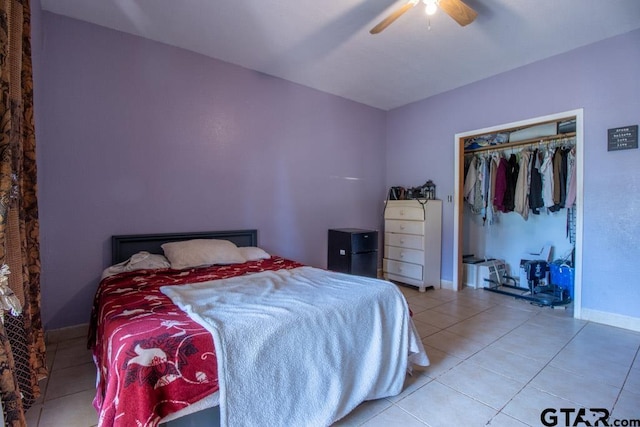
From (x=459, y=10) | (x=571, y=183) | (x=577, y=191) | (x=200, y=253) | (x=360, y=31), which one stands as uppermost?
(x=360, y=31)

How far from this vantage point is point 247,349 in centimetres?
125

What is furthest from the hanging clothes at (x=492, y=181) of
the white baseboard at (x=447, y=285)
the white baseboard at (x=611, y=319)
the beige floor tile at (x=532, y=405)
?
the beige floor tile at (x=532, y=405)

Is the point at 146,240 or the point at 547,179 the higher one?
the point at 547,179

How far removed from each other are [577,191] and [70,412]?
14.0 feet

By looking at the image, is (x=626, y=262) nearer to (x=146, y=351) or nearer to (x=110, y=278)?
(x=146, y=351)

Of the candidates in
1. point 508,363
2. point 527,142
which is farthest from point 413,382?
point 527,142

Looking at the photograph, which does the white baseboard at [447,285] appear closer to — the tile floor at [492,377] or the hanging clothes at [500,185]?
the tile floor at [492,377]

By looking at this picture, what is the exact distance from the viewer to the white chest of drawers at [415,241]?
12.9 ft

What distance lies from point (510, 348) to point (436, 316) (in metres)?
0.75

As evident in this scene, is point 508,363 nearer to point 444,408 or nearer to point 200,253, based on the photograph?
point 444,408

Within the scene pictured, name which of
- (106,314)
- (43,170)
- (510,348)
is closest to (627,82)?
(510,348)

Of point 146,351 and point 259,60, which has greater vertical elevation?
point 259,60

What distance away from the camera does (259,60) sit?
10.4 feet

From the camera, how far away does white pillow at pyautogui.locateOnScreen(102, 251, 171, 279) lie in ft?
7.80
